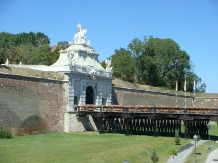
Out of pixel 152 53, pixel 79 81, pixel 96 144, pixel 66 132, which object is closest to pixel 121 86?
pixel 79 81

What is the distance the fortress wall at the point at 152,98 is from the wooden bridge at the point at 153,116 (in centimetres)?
667

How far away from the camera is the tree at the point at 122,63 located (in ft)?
202

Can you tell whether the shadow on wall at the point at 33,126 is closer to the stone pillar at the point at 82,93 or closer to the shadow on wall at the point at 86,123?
the shadow on wall at the point at 86,123

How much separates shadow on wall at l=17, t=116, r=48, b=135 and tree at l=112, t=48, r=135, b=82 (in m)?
28.0

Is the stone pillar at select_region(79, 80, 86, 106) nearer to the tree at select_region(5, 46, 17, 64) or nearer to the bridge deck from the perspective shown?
the bridge deck

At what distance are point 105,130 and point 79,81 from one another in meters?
5.04

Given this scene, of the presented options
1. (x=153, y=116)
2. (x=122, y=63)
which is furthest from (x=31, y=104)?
(x=122, y=63)

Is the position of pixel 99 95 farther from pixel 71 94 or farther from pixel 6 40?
pixel 6 40

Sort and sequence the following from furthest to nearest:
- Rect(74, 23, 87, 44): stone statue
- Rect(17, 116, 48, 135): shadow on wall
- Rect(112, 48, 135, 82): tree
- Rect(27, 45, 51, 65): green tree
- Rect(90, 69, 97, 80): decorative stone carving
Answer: Rect(27, 45, 51, 65): green tree, Rect(112, 48, 135, 82): tree, Rect(74, 23, 87, 44): stone statue, Rect(90, 69, 97, 80): decorative stone carving, Rect(17, 116, 48, 135): shadow on wall

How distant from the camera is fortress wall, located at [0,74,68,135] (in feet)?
103

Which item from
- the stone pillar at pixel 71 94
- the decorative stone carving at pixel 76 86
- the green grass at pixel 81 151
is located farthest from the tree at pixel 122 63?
the green grass at pixel 81 151

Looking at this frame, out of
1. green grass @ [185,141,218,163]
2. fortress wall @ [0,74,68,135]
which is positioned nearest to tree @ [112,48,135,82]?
fortress wall @ [0,74,68,135]

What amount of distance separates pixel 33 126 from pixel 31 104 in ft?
5.65

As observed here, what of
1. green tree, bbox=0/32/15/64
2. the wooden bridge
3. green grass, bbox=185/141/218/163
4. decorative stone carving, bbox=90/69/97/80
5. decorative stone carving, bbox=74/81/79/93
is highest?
green tree, bbox=0/32/15/64
